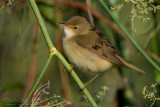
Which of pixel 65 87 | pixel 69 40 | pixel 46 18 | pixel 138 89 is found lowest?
pixel 138 89

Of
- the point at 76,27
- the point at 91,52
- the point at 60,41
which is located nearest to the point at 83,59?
the point at 91,52

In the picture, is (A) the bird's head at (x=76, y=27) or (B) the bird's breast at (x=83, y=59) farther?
(A) the bird's head at (x=76, y=27)

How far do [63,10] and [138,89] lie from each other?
66.2 inches

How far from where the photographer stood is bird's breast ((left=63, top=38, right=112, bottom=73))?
2.82 m

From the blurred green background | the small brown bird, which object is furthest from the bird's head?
the blurred green background

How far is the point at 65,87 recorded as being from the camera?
139 inches

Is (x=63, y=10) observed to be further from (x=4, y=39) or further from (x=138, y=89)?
(x=138, y=89)

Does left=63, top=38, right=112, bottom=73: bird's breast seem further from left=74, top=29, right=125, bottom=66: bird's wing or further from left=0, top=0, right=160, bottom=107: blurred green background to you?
left=0, top=0, right=160, bottom=107: blurred green background

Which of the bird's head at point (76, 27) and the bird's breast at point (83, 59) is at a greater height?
the bird's head at point (76, 27)

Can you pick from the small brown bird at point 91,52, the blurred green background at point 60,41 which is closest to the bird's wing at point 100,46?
the small brown bird at point 91,52

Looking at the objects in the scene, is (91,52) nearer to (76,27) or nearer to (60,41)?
(76,27)

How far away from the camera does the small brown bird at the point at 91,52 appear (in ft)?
9.25

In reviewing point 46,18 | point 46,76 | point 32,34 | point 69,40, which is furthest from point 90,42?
point 46,76

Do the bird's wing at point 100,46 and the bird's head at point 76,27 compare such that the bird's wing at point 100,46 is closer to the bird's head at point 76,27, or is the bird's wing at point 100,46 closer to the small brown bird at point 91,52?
the small brown bird at point 91,52
